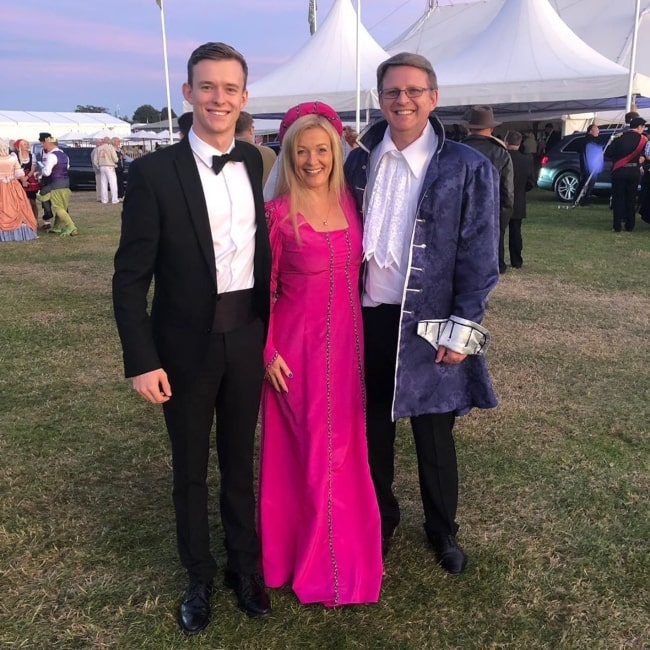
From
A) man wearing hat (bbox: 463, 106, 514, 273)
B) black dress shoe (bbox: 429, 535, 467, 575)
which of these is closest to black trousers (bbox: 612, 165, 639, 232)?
man wearing hat (bbox: 463, 106, 514, 273)

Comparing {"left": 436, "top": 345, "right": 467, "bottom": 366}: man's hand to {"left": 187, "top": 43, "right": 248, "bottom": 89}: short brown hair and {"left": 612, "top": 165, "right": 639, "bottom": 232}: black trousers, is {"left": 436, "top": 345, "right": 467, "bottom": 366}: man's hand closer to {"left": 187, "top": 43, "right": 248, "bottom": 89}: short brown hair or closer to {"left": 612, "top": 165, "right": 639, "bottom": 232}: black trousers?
{"left": 187, "top": 43, "right": 248, "bottom": 89}: short brown hair

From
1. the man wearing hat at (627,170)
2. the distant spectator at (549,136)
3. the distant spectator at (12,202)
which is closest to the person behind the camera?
the man wearing hat at (627,170)

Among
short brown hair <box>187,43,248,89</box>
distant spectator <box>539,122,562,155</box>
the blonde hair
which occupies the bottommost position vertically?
the blonde hair

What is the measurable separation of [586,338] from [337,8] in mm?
14450

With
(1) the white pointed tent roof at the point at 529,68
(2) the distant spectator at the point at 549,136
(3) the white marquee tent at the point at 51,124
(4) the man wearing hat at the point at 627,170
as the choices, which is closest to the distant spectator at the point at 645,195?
(4) the man wearing hat at the point at 627,170

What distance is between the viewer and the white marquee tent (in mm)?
47625

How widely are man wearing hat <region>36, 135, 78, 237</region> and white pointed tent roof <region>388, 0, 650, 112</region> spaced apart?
7.74 metres

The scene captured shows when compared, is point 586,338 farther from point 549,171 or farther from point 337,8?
point 337,8

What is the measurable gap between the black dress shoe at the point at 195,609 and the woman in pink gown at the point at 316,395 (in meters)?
0.26

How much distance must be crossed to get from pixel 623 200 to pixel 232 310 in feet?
34.1

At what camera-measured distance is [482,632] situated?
2328 mm

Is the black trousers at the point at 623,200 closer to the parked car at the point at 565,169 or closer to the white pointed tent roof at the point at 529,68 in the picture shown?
the white pointed tent roof at the point at 529,68

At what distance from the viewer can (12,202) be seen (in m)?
11.1

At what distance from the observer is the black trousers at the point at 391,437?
2.53 metres
